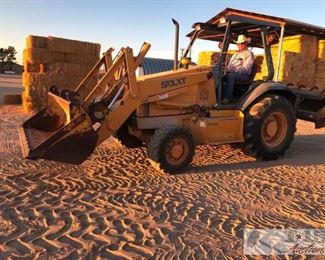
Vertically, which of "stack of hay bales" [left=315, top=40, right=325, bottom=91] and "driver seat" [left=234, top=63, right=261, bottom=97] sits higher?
"stack of hay bales" [left=315, top=40, right=325, bottom=91]

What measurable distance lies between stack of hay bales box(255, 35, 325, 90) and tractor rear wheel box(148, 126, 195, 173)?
9.07 metres

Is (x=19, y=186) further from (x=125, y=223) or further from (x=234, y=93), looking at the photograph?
(x=234, y=93)

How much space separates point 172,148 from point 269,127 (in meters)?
2.16

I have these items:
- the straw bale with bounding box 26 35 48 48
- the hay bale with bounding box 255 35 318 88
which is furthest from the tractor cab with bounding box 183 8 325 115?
the straw bale with bounding box 26 35 48 48

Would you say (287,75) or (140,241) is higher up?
(287,75)

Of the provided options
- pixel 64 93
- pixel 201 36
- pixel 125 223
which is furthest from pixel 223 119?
pixel 125 223

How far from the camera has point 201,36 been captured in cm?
744

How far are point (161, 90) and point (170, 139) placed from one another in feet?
2.83

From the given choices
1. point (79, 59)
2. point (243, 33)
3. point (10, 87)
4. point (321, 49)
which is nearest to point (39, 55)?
point (79, 59)

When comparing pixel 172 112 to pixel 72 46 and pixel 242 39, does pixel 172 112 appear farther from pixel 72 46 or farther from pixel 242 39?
pixel 72 46

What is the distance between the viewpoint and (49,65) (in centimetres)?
1433

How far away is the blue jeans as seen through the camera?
272 inches

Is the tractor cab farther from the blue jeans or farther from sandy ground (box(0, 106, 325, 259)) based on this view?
sandy ground (box(0, 106, 325, 259))

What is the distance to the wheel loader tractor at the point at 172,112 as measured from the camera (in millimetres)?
5332
